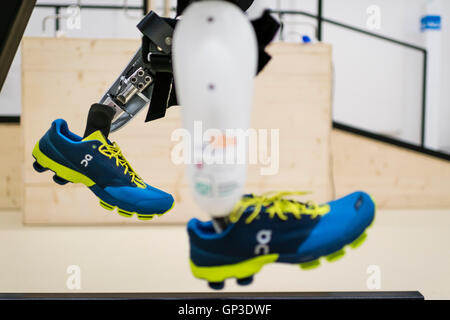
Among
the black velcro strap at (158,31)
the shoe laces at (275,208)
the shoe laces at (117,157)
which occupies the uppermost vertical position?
the black velcro strap at (158,31)

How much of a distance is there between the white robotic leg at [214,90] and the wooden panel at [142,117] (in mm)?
1744

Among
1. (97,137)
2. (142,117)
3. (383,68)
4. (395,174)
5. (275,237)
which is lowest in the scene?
(395,174)

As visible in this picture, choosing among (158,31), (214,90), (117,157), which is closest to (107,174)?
(117,157)

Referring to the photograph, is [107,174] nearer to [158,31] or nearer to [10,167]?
[158,31]

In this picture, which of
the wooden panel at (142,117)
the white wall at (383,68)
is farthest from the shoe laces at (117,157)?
the white wall at (383,68)

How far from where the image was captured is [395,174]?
2.78 m

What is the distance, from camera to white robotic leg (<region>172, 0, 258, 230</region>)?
43 cm

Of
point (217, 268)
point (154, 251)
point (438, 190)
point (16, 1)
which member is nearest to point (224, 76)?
point (217, 268)

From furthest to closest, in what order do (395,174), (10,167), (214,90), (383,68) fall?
(383,68)
(395,174)
(10,167)
(214,90)

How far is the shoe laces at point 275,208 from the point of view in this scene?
0.50 meters

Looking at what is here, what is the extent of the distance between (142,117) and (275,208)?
5.67ft

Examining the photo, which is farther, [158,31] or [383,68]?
[383,68]

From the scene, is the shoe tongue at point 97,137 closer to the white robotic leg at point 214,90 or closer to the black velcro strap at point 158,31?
the black velcro strap at point 158,31
